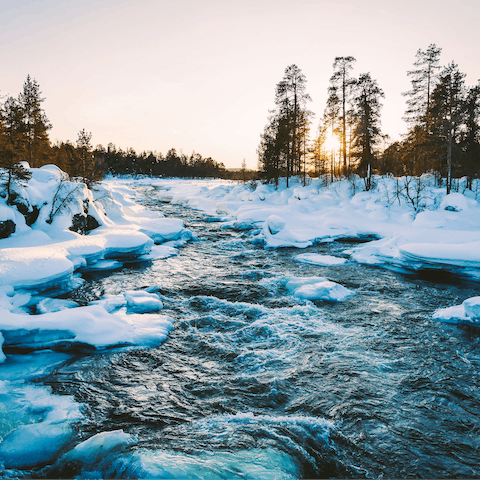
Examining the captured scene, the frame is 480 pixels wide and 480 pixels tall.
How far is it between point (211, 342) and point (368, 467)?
372cm

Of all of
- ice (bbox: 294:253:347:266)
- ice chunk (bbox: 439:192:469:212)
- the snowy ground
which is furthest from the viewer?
ice chunk (bbox: 439:192:469:212)

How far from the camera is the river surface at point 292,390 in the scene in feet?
12.4

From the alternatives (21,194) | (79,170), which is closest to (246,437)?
(21,194)

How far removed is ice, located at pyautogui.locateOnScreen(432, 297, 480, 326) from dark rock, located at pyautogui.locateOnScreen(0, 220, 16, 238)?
46.4 ft

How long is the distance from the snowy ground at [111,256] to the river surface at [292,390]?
408 mm

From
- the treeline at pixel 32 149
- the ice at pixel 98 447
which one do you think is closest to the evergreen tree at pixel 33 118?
the treeline at pixel 32 149

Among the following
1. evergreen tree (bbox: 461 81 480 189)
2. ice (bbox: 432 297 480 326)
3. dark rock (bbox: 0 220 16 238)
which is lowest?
ice (bbox: 432 297 480 326)

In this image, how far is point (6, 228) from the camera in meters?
11.3

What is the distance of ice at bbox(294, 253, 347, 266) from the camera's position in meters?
12.9

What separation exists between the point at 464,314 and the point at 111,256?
12.2 metres

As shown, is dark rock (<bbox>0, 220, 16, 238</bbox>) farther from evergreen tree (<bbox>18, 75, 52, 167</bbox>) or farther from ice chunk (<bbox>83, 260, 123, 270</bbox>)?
evergreen tree (<bbox>18, 75, 52, 167</bbox>)

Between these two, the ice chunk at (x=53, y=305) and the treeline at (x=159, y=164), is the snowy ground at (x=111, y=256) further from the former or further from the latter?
the treeline at (x=159, y=164)

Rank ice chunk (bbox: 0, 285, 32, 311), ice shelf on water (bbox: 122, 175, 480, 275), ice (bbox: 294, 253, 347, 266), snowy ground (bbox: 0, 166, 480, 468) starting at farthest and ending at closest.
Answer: ice (bbox: 294, 253, 347, 266) < ice shelf on water (bbox: 122, 175, 480, 275) < ice chunk (bbox: 0, 285, 32, 311) < snowy ground (bbox: 0, 166, 480, 468)

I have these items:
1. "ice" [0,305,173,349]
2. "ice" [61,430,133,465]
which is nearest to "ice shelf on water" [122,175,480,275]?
"ice" [0,305,173,349]
